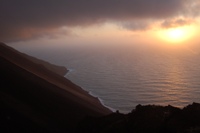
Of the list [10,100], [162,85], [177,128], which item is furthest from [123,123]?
[162,85]

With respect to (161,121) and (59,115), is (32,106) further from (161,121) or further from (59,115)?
(161,121)

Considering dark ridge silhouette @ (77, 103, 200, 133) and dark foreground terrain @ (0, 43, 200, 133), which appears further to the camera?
dark foreground terrain @ (0, 43, 200, 133)

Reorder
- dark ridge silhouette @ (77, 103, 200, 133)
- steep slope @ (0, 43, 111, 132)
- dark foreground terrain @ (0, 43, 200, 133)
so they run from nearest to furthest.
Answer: dark ridge silhouette @ (77, 103, 200, 133) < dark foreground terrain @ (0, 43, 200, 133) < steep slope @ (0, 43, 111, 132)

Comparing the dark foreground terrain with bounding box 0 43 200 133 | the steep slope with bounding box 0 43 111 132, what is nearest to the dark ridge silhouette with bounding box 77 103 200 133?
the dark foreground terrain with bounding box 0 43 200 133

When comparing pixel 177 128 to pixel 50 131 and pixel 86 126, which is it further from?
pixel 50 131

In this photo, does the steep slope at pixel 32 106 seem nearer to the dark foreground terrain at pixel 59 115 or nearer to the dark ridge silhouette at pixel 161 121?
the dark foreground terrain at pixel 59 115

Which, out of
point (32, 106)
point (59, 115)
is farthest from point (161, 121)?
point (32, 106)

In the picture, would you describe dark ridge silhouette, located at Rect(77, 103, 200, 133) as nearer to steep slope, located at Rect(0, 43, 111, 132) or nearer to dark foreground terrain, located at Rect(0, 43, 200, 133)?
dark foreground terrain, located at Rect(0, 43, 200, 133)

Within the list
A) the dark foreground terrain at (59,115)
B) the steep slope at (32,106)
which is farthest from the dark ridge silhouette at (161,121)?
the steep slope at (32,106)
